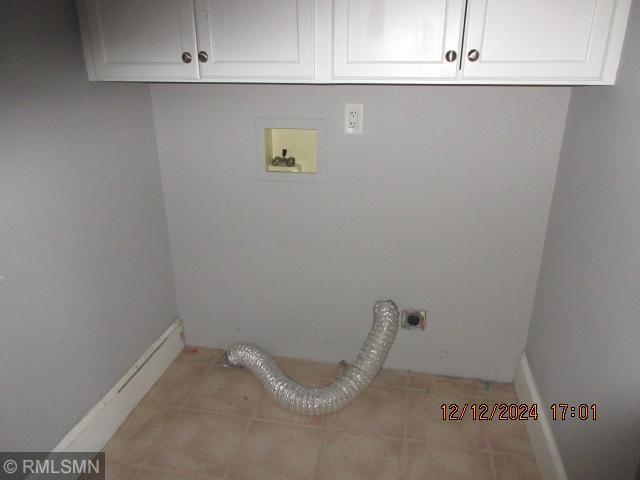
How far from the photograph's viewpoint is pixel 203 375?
2.24 m

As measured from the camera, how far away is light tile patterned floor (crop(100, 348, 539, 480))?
1.72 meters

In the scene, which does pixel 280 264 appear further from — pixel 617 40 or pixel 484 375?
pixel 617 40

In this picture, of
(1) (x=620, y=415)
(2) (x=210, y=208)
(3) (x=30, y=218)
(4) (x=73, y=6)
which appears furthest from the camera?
(2) (x=210, y=208)

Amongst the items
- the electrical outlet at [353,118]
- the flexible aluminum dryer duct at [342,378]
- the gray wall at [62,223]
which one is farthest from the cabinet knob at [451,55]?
the gray wall at [62,223]

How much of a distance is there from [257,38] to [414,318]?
4.59 feet

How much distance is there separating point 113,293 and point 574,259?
1.78 m

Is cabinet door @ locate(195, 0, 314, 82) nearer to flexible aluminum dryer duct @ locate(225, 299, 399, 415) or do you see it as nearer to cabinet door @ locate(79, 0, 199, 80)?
cabinet door @ locate(79, 0, 199, 80)

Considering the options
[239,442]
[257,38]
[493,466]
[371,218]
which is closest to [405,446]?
[493,466]

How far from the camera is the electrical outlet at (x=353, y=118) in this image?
1.83 metres

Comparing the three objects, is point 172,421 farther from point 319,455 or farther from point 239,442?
point 319,455

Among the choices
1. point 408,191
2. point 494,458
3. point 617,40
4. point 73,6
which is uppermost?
point 73,6

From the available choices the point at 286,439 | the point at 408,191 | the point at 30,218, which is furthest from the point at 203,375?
the point at 408,191

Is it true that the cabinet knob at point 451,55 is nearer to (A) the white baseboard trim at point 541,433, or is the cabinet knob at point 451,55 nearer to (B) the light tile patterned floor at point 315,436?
→ (A) the white baseboard trim at point 541,433

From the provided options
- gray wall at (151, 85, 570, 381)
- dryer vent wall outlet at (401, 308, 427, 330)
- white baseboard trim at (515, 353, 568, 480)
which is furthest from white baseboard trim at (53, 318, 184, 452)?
white baseboard trim at (515, 353, 568, 480)
